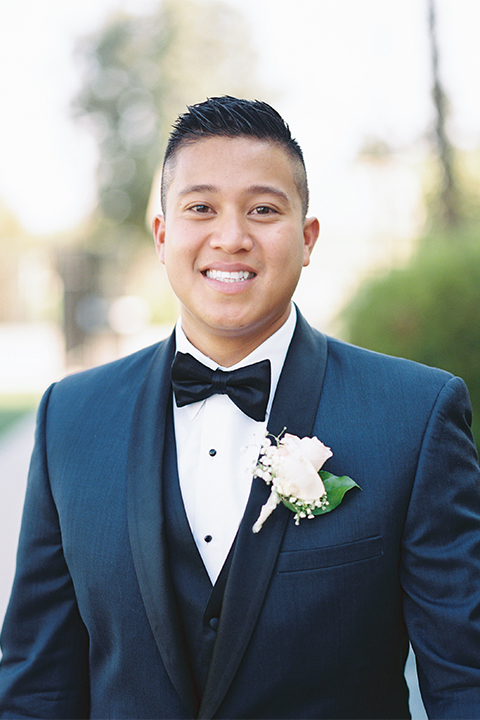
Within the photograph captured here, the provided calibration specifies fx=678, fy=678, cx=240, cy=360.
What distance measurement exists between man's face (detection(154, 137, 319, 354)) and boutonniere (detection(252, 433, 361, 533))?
41cm

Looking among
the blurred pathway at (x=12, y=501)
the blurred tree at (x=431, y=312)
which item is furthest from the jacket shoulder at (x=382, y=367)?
the blurred tree at (x=431, y=312)

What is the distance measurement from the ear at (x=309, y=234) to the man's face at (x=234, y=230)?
0.16 m

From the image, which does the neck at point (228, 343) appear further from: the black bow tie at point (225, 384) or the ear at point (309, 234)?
the ear at point (309, 234)

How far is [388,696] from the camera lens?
1894mm

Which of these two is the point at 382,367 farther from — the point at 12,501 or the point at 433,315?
the point at 12,501

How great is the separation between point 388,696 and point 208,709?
51 centimetres

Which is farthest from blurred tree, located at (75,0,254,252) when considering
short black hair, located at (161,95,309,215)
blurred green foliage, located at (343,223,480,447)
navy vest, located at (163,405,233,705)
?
navy vest, located at (163,405,233,705)

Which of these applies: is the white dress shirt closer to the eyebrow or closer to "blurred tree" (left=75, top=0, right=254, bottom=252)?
the eyebrow

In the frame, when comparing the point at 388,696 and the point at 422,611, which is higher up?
the point at 422,611

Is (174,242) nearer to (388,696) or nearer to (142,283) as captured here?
(388,696)

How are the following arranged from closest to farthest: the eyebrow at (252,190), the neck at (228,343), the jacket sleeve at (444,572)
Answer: the jacket sleeve at (444,572) < the eyebrow at (252,190) < the neck at (228,343)

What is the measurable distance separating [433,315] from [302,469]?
4454 mm

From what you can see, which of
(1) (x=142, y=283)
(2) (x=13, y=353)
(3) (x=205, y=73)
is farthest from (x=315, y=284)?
(3) (x=205, y=73)

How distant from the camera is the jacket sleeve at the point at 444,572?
171 cm
